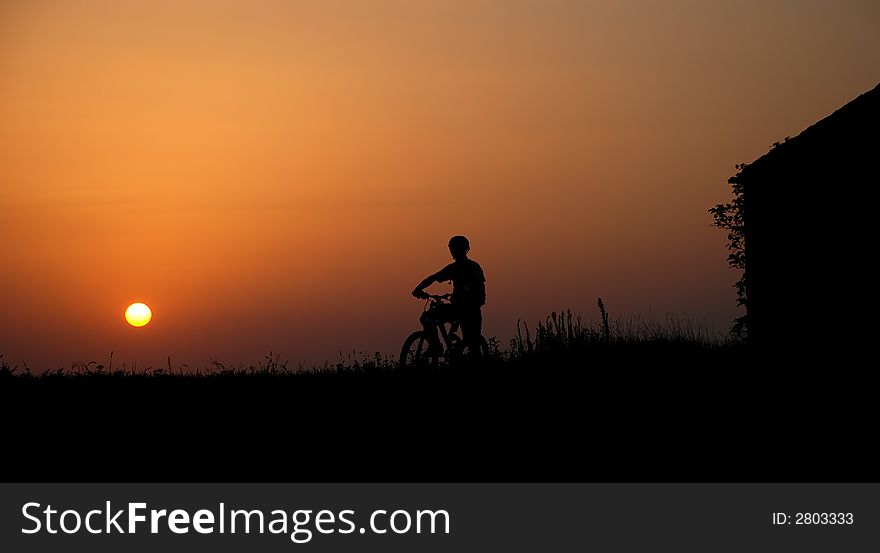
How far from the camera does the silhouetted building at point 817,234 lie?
56.4 ft

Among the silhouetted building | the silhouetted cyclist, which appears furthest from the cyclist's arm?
the silhouetted building

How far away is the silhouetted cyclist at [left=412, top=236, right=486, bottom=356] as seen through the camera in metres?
16.4

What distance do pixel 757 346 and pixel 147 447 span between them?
1379 cm

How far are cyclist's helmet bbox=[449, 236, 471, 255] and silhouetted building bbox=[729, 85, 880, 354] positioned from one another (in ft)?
20.4

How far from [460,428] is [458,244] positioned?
Result: 5793 millimetres

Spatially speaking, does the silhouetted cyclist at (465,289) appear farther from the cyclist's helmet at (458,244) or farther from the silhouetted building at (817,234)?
the silhouetted building at (817,234)

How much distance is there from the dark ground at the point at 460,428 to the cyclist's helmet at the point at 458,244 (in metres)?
1.81

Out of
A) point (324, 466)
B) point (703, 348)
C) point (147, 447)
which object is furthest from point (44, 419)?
point (703, 348)

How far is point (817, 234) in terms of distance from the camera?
1906cm

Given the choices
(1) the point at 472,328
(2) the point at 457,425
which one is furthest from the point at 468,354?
(2) the point at 457,425

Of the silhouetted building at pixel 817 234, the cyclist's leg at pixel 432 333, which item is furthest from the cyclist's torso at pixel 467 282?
the silhouetted building at pixel 817 234

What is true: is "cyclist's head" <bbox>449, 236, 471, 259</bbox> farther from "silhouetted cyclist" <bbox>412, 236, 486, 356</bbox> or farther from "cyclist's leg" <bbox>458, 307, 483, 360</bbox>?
"cyclist's leg" <bbox>458, 307, 483, 360</bbox>
